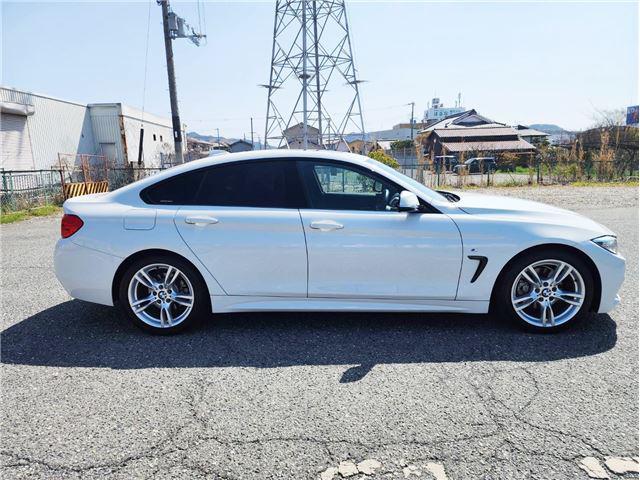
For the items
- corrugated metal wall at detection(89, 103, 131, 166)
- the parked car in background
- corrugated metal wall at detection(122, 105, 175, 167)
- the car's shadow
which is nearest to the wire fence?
the parked car in background

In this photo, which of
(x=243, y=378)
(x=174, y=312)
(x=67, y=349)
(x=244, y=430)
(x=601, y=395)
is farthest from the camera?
(x=174, y=312)

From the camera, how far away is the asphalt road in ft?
6.66

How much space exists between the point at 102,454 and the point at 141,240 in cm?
167

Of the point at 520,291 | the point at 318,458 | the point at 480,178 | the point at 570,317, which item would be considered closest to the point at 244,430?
the point at 318,458

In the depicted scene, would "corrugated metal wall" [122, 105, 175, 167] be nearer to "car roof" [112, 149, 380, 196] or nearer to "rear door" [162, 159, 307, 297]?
"car roof" [112, 149, 380, 196]

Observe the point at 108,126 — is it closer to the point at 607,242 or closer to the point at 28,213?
the point at 28,213

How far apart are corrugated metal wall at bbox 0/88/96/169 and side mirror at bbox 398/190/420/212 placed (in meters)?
24.0

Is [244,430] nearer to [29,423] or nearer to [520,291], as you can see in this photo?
[29,423]

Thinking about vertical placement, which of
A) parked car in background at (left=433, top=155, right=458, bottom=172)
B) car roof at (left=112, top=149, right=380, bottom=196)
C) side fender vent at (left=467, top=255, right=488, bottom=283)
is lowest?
side fender vent at (left=467, top=255, right=488, bottom=283)

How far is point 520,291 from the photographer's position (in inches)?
132

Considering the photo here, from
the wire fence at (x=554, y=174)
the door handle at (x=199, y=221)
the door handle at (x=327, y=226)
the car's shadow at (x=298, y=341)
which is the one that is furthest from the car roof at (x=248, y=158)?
the wire fence at (x=554, y=174)

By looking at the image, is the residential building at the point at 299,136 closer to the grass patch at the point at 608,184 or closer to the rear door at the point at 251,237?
the grass patch at the point at 608,184

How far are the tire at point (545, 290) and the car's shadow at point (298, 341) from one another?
13cm

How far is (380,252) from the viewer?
3209 millimetres
